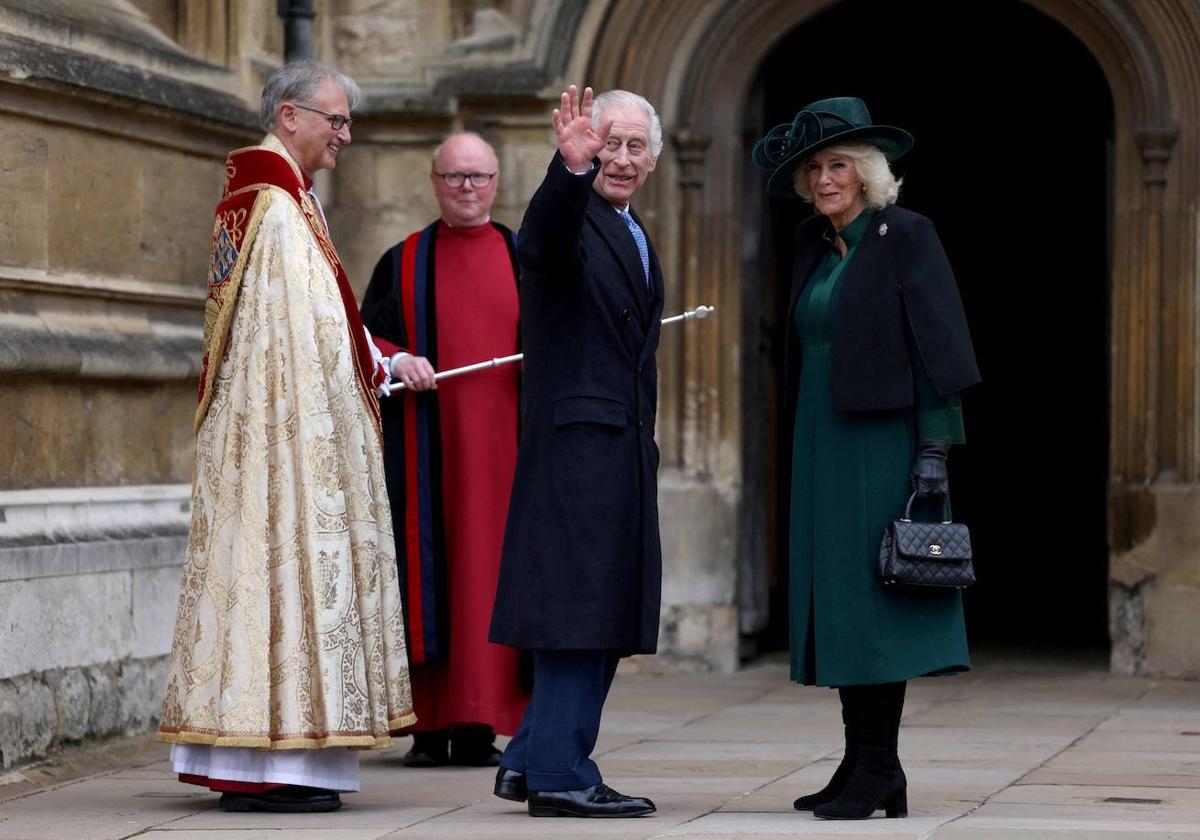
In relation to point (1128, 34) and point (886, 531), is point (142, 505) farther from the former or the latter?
point (1128, 34)

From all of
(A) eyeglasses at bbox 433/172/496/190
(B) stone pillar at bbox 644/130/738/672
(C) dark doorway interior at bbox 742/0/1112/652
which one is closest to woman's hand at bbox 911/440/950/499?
(A) eyeglasses at bbox 433/172/496/190

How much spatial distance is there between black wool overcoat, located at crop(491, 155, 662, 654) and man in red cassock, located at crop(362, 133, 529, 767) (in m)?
1.29

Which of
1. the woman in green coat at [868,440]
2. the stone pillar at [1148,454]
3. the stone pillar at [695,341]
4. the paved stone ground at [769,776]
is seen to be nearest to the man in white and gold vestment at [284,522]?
the paved stone ground at [769,776]

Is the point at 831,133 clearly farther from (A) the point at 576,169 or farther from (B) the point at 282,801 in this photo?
(B) the point at 282,801

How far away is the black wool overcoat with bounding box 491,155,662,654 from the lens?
5453 mm

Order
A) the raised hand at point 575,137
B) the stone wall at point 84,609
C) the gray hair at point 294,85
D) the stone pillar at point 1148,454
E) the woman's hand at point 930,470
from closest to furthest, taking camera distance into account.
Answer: the raised hand at point 575,137, the woman's hand at point 930,470, the gray hair at point 294,85, the stone wall at point 84,609, the stone pillar at point 1148,454

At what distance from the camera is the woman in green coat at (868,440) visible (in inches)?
212

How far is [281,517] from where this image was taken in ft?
18.8

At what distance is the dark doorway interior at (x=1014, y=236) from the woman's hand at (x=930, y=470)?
21.1 feet

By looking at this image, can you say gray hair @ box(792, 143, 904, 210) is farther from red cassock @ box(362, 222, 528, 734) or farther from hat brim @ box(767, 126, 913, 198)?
red cassock @ box(362, 222, 528, 734)

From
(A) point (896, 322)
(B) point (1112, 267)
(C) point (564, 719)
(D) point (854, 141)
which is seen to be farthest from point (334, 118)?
(B) point (1112, 267)

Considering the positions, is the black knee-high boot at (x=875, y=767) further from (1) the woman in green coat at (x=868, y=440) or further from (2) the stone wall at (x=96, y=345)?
(2) the stone wall at (x=96, y=345)

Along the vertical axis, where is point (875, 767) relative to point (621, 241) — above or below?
below

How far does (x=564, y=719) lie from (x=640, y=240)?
1158 millimetres
